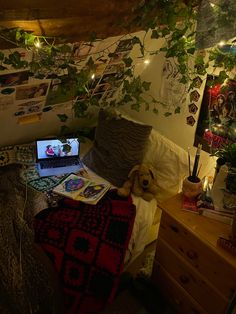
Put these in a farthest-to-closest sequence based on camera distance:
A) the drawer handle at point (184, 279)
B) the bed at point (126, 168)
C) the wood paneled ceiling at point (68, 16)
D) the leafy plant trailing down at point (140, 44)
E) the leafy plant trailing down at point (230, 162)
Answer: the bed at point (126, 168), the drawer handle at point (184, 279), the leafy plant trailing down at point (230, 162), the leafy plant trailing down at point (140, 44), the wood paneled ceiling at point (68, 16)

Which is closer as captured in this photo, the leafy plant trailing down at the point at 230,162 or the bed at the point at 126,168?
the leafy plant trailing down at the point at 230,162

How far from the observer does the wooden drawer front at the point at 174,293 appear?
147 centimetres

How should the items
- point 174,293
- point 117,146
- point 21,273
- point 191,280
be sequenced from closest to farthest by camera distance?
point 21,273, point 191,280, point 174,293, point 117,146

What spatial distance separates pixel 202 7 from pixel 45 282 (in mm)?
1460

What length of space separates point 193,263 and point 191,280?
11cm

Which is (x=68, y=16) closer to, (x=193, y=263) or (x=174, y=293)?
(x=193, y=263)

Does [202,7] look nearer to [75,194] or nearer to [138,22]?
[138,22]

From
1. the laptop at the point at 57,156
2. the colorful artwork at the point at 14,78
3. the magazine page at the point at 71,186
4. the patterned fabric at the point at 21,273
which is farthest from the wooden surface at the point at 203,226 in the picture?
the colorful artwork at the point at 14,78

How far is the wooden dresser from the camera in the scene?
127 centimetres

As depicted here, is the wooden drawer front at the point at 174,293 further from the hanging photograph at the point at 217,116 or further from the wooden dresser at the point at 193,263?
the hanging photograph at the point at 217,116

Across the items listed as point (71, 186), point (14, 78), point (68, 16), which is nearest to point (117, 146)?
point (71, 186)

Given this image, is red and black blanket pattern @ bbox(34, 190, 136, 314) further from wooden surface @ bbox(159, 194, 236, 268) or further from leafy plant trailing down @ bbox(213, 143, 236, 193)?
Answer: leafy plant trailing down @ bbox(213, 143, 236, 193)

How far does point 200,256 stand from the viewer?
1.34 metres

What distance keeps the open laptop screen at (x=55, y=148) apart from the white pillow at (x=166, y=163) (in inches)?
21.3
